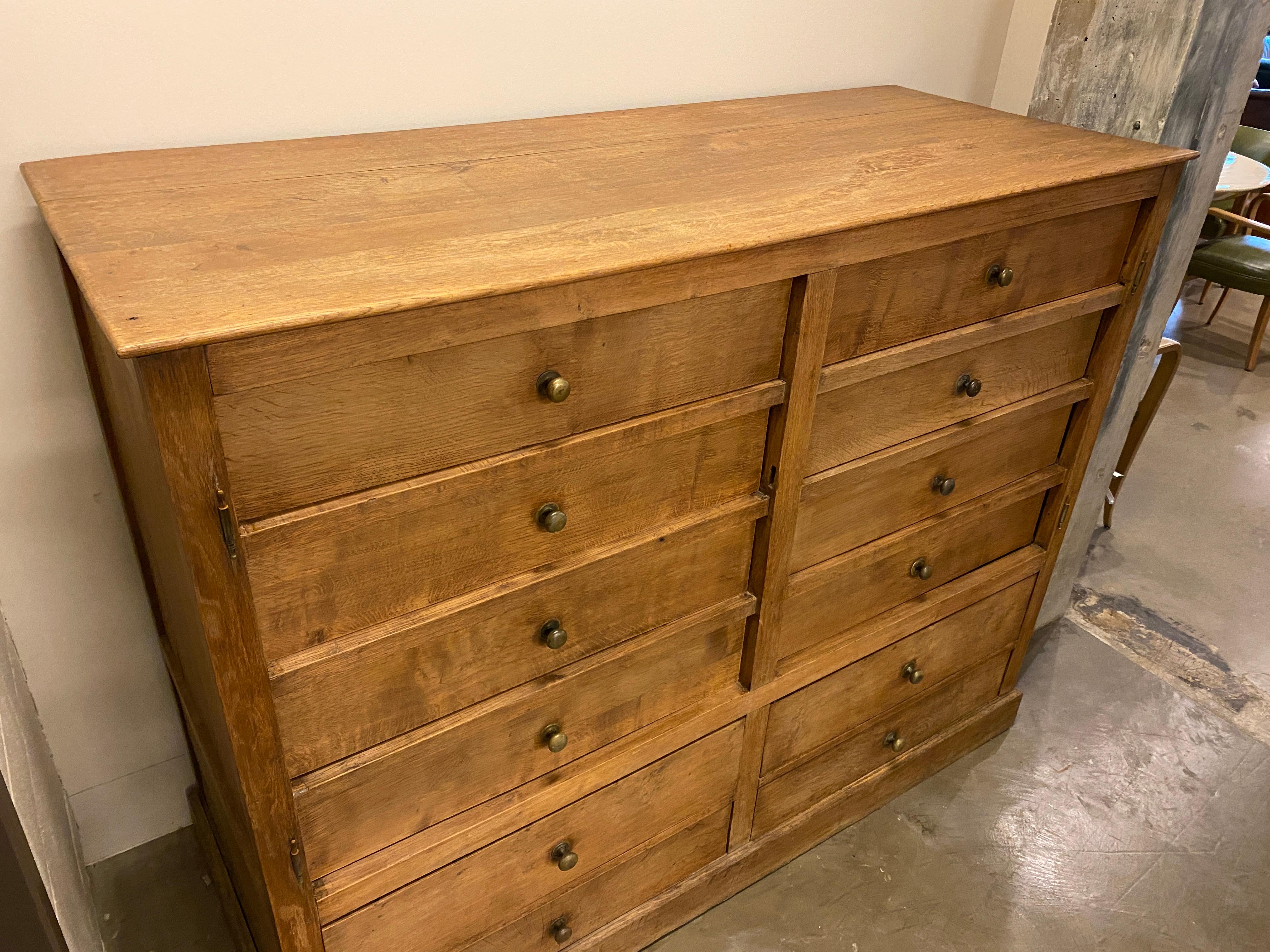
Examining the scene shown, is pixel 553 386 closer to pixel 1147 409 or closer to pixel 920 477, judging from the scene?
pixel 920 477

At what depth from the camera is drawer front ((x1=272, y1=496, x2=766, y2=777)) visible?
3.32 feet

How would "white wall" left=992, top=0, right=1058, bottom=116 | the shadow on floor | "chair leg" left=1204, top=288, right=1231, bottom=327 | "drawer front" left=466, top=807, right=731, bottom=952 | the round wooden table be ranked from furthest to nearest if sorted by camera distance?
Answer: 1. "chair leg" left=1204, top=288, right=1231, bottom=327
2. the round wooden table
3. "white wall" left=992, top=0, right=1058, bottom=116
4. the shadow on floor
5. "drawer front" left=466, top=807, right=731, bottom=952

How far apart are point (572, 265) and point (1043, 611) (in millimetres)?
1873

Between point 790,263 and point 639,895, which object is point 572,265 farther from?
point 639,895

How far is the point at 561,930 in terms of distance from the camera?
4.75ft

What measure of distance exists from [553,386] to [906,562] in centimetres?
84

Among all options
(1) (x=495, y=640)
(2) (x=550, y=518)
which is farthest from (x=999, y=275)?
(1) (x=495, y=640)

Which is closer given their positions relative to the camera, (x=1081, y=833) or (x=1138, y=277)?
(x=1138, y=277)

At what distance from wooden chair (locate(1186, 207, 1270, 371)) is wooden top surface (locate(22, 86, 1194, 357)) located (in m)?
2.62

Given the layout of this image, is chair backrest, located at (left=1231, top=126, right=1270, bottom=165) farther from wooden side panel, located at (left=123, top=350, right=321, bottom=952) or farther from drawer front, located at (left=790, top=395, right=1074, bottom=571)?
wooden side panel, located at (left=123, top=350, right=321, bottom=952)

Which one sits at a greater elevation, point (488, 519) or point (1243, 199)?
point (488, 519)

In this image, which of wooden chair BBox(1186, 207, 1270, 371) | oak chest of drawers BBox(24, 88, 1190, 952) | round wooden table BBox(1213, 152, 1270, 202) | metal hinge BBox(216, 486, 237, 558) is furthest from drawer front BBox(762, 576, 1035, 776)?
wooden chair BBox(1186, 207, 1270, 371)

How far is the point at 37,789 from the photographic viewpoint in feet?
4.07

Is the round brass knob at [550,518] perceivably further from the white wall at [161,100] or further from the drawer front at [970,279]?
the white wall at [161,100]
